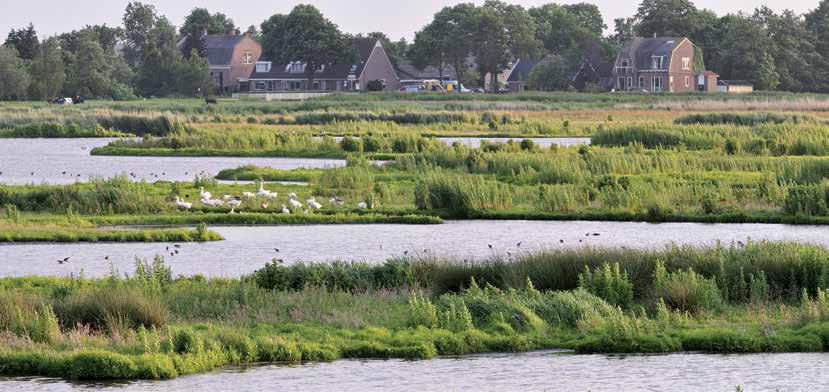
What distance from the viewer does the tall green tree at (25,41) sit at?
155750 millimetres

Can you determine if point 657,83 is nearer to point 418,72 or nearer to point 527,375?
point 418,72

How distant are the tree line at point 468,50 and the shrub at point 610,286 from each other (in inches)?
4677

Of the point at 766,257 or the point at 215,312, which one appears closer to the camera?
the point at 215,312

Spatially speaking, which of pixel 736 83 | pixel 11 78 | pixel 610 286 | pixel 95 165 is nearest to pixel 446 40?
pixel 736 83

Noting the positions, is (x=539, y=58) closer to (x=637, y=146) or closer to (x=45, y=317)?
(x=637, y=146)

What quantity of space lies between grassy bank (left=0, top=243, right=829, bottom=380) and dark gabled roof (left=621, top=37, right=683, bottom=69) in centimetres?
13214

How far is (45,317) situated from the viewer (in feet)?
63.9

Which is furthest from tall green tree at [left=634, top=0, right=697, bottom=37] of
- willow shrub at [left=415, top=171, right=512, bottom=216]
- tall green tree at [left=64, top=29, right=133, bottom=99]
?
willow shrub at [left=415, top=171, right=512, bottom=216]

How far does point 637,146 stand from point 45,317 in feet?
130

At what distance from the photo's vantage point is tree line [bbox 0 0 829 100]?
14525 centimetres

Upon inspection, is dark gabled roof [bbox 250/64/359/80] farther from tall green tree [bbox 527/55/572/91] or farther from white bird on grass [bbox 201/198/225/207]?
white bird on grass [bbox 201/198/225/207]

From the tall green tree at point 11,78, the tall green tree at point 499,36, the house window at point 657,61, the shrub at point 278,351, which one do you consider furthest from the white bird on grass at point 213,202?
the tall green tree at point 499,36

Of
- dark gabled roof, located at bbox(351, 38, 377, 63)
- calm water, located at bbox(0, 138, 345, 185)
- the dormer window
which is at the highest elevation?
dark gabled roof, located at bbox(351, 38, 377, 63)

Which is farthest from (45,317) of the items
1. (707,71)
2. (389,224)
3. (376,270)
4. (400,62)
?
(400,62)
